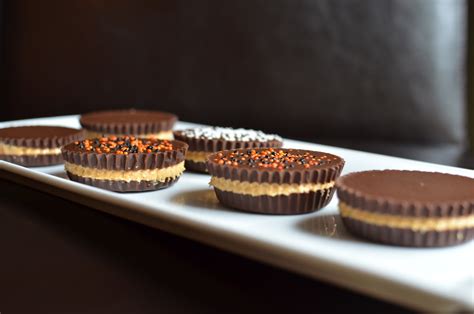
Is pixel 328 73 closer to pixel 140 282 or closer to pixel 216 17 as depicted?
pixel 216 17

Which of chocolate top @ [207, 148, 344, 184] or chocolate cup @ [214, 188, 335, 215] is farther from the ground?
chocolate top @ [207, 148, 344, 184]

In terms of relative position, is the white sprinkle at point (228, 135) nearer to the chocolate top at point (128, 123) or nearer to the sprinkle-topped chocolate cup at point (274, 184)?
the chocolate top at point (128, 123)

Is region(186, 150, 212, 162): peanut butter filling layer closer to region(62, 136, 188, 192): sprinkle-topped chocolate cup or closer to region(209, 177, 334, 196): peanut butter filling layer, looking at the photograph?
region(62, 136, 188, 192): sprinkle-topped chocolate cup

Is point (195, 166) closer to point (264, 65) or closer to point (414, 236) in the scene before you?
point (414, 236)

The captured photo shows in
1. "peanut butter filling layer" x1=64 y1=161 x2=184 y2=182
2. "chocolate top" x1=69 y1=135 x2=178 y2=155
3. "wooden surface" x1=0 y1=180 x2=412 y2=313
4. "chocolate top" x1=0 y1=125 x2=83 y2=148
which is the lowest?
"wooden surface" x1=0 y1=180 x2=412 y2=313

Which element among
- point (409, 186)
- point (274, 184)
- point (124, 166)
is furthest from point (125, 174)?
point (409, 186)

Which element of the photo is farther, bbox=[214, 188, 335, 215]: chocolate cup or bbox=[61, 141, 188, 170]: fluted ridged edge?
bbox=[61, 141, 188, 170]: fluted ridged edge

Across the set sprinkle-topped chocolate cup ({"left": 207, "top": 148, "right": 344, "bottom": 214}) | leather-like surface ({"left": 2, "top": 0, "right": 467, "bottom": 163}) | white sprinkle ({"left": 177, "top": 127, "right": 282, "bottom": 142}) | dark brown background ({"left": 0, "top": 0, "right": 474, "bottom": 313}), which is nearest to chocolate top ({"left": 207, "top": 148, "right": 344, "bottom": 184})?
sprinkle-topped chocolate cup ({"left": 207, "top": 148, "right": 344, "bottom": 214})

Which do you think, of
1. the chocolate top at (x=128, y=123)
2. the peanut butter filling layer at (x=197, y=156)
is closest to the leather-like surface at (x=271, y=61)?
the chocolate top at (x=128, y=123)
